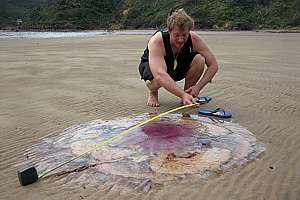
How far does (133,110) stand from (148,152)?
65.2 inches

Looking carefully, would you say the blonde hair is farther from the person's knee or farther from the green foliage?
the green foliage

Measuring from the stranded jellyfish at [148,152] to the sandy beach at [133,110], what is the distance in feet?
0.35

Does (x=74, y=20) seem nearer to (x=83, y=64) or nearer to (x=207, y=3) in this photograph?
(x=207, y=3)

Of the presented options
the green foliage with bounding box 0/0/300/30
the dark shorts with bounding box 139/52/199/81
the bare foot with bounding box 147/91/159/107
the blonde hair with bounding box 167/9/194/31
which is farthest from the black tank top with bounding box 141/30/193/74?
the green foliage with bounding box 0/0/300/30

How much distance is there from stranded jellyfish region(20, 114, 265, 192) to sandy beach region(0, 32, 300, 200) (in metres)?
0.11

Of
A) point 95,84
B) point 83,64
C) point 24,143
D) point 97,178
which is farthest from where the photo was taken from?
point 83,64

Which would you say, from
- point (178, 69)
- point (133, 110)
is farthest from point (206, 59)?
point (133, 110)

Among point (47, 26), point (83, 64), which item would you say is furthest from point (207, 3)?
point (83, 64)

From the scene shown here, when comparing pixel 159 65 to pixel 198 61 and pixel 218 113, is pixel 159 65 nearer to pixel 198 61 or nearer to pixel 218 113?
pixel 198 61

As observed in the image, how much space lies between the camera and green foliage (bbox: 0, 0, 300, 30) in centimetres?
3597

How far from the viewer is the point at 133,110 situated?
183 inches

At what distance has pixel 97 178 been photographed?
265 centimetres

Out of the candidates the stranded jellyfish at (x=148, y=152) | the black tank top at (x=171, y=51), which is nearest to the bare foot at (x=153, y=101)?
the black tank top at (x=171, y=51)

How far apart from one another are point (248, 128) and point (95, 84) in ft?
10.8
